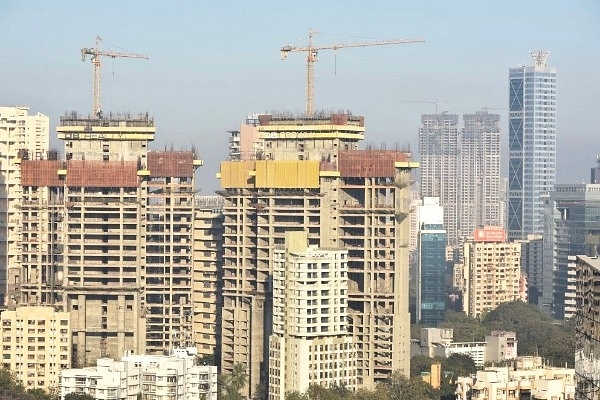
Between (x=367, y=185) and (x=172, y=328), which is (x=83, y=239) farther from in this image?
(x=367, y=185)

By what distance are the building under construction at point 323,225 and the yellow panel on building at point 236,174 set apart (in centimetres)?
3

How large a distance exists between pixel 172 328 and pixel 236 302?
9.67ft

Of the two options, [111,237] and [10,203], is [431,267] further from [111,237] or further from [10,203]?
[111,237]

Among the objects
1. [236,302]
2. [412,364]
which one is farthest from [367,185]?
[412,364]

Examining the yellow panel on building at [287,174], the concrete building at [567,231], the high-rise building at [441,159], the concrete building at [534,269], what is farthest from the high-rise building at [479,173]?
the yellow panel on building at [287,174]

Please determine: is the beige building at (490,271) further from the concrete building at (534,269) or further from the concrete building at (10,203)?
the concrete building at (10,203)

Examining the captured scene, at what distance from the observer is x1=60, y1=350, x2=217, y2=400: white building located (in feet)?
165

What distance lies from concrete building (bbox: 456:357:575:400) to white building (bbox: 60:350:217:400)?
6672 millimetres

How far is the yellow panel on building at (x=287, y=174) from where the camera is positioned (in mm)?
59219

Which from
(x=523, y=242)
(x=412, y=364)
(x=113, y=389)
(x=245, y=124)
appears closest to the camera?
(x=113, y=389)

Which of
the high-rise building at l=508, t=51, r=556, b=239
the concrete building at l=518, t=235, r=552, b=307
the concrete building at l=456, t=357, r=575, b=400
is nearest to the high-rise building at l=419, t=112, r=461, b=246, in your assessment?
the high-rise building at l=508, t=51, r=556, b=239

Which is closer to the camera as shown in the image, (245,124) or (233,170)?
(233,170)

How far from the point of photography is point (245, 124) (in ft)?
269

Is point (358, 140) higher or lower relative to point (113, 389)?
higher
